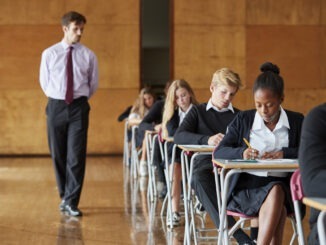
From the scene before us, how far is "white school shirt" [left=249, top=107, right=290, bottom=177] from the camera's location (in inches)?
147

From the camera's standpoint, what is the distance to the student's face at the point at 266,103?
3.55m

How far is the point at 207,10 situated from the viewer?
11617mm

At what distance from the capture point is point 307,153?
8.23ft

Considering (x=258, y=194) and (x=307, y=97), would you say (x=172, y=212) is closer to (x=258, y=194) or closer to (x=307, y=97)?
(x=258, y=194)

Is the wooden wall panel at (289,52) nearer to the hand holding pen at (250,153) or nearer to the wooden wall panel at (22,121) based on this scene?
the wooden wall panel at (22,121)

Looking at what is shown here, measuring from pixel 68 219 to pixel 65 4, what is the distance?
6.23m

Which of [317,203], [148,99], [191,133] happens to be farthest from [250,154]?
[148,99]

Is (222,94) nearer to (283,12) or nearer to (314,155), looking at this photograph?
(314,155)

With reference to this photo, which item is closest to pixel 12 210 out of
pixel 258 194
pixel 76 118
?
pixel 76 118

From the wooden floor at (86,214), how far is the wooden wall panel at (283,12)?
12.9ft

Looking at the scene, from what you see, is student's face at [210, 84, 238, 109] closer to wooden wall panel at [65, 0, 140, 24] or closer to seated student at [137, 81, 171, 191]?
seated student at [137, 81, 171, 191]

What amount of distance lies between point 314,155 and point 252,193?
107 centimetres

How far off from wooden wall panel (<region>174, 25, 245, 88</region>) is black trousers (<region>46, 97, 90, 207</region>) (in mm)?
5699

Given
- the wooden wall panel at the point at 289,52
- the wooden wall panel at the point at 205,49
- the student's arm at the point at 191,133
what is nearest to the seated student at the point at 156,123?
the student's arm at the point at 191,133
